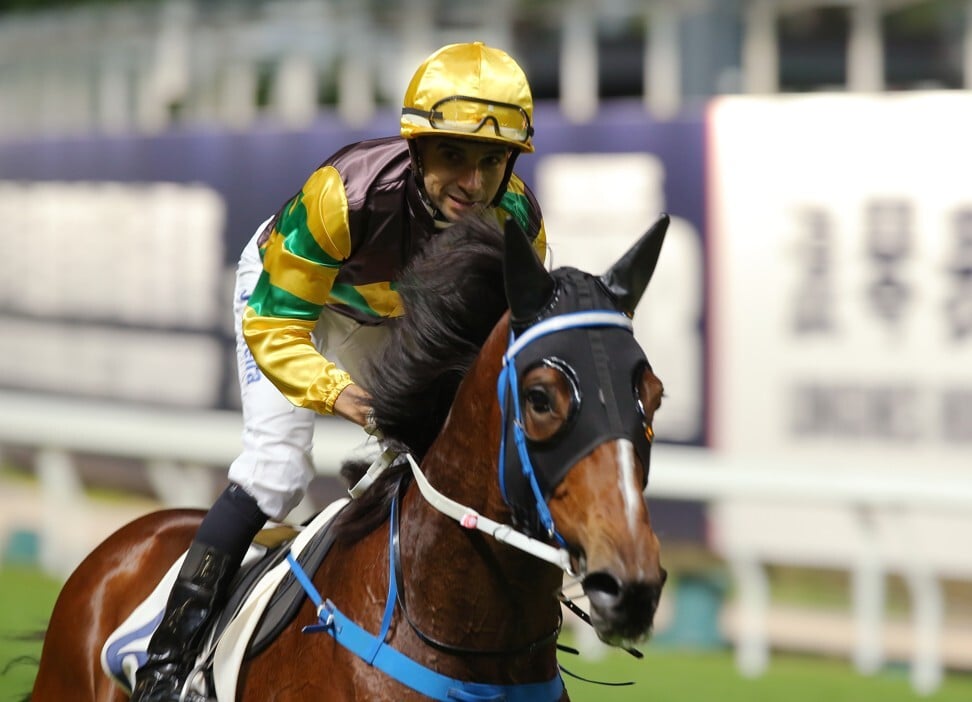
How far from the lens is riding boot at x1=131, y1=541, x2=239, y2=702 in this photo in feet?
9.04

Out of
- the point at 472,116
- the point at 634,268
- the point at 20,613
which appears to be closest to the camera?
the point at 634,268

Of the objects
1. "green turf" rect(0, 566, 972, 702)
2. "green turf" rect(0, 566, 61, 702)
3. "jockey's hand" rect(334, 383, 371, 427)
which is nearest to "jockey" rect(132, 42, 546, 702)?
"jockey's hand" rect(334, 383, 371, 427)

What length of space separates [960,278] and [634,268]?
3925 mm

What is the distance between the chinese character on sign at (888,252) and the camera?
588 cm

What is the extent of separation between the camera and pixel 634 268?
2234 millimetres

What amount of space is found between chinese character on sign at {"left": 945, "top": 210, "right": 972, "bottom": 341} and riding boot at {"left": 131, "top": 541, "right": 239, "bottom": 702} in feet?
12.5

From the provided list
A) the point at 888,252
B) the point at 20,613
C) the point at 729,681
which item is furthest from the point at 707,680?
the point at 20,613

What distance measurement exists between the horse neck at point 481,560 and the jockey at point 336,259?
0.79 feet

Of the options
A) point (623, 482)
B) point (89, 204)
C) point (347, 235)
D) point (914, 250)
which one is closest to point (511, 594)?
point (623, 482)

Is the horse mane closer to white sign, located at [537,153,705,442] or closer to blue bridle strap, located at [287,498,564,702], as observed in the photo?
blue bridle strap, located at [287,498,564,702]

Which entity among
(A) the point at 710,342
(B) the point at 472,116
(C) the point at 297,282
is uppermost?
(B) the point at 472,116

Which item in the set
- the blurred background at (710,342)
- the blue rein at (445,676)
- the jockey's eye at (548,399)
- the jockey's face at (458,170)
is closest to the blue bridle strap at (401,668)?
the blue rein at (445,676)

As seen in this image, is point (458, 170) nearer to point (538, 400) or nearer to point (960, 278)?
point (538, 400)

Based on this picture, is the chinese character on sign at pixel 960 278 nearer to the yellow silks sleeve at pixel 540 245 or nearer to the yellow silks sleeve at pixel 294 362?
the yellow silks sleeve at pixel 540 245
